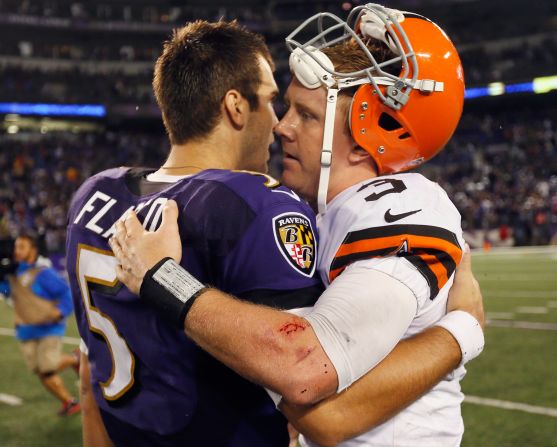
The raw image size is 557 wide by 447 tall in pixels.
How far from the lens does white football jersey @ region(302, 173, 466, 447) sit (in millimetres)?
1658

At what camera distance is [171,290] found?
1648 mm

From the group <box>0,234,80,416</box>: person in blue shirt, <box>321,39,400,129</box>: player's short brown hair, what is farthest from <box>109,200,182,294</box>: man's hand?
<box>0,234,80,416</box>: person in blue shirt

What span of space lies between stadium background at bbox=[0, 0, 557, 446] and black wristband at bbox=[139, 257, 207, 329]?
1937 centimetres

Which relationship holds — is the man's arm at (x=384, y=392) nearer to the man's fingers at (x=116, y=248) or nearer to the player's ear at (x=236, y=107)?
the man's fingers at (x=116, y=248)

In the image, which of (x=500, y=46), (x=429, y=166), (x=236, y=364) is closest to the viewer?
(x=236, y=364)

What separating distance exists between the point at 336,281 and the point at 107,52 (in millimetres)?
40446

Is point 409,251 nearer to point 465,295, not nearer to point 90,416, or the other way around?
point 465,295

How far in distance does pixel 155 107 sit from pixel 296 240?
37093 millimetres

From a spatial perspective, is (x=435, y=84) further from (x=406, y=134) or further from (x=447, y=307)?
(x=447, y=307)

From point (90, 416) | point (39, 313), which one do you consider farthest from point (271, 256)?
point (39, 313)

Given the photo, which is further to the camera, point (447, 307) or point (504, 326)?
point (504, 326)

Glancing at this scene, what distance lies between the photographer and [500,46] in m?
38.5

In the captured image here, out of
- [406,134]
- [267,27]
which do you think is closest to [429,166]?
[267,27]

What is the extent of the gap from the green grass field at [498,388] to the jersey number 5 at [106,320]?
13.3 ft
